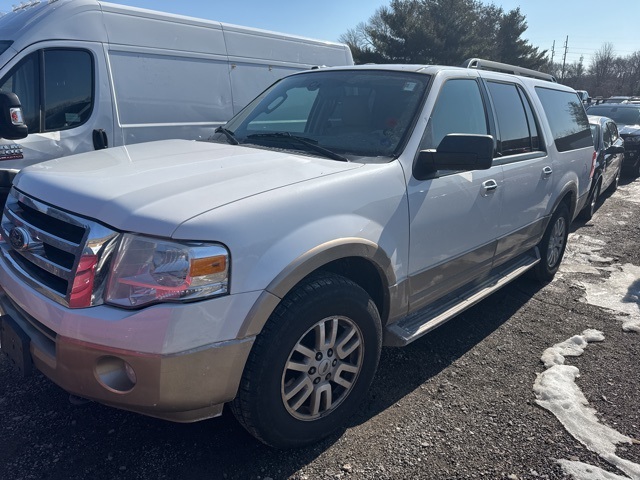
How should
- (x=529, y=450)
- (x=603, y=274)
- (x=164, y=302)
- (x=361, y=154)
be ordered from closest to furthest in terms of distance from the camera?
1. (x=164, y=302)
2. (x=529, y=450)
3. (x=361, y=154)
4. (x=603, y=274)

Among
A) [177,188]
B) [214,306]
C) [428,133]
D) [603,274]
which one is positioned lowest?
[603,274]

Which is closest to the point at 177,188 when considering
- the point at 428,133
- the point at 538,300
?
the point at 428,133

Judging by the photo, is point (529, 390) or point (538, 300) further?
point (538, 300)

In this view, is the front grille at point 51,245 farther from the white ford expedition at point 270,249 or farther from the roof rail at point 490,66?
the roof rail at point 490,66

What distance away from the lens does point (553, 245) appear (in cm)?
530

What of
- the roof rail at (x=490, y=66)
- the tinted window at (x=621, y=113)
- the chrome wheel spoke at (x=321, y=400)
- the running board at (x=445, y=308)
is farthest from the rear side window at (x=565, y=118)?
the tinted window at (x=621, y=113)

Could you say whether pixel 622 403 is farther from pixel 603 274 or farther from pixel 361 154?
pixel 603 274

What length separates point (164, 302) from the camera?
2.09 meters

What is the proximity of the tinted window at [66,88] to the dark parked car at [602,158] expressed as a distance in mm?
7180

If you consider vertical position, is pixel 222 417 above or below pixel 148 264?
below

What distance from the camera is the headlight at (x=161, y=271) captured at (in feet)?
6.89

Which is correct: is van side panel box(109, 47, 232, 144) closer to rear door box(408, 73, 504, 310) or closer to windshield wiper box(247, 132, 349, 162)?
windshield wiper box(247, 132, 349, 162)

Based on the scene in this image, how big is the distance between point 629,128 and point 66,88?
13.1 m

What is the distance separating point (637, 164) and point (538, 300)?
10026 mm
